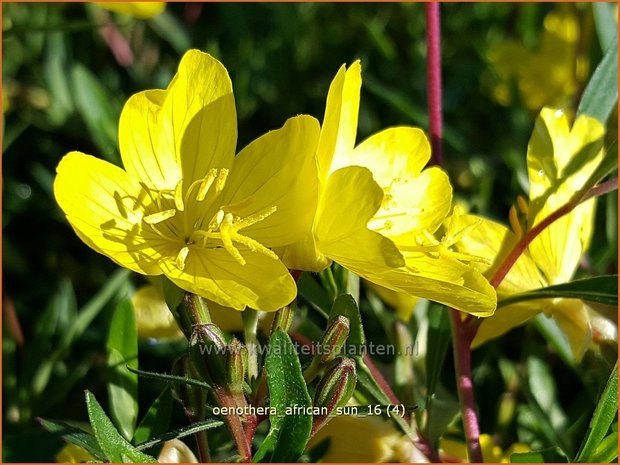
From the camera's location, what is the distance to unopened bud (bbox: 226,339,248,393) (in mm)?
996

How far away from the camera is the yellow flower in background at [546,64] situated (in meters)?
2.45

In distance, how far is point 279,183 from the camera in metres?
1.18

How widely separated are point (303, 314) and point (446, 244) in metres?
0.30

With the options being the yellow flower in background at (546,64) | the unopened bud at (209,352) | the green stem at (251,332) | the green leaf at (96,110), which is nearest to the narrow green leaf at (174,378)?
the unopened bud at (209,352)

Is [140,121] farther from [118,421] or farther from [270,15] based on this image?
[270,15]

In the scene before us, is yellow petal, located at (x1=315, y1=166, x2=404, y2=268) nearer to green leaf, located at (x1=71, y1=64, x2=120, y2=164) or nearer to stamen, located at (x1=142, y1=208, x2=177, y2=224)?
stamen, located at (x1=142, y1=208, x2=177, y2=224)

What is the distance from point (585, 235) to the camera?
1.47 metres

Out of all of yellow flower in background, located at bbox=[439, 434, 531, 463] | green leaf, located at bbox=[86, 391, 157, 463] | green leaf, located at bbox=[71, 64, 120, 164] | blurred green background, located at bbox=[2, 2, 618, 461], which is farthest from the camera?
green leaf, located at bbox=[71, 64, 120, 164]

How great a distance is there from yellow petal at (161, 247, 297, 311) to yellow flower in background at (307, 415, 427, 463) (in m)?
0.32

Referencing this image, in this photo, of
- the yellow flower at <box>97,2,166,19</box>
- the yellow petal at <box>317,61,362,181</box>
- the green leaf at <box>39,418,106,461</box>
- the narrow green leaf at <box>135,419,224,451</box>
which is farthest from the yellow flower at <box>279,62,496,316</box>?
the yellow flower at <box>97,2,166,19</box>

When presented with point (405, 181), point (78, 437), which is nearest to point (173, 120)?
point (405, 181)

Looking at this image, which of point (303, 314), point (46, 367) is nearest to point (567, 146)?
point (303, 314)

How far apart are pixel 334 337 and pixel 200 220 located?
1.06ft

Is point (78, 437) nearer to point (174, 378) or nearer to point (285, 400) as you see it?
point (174, 378)
